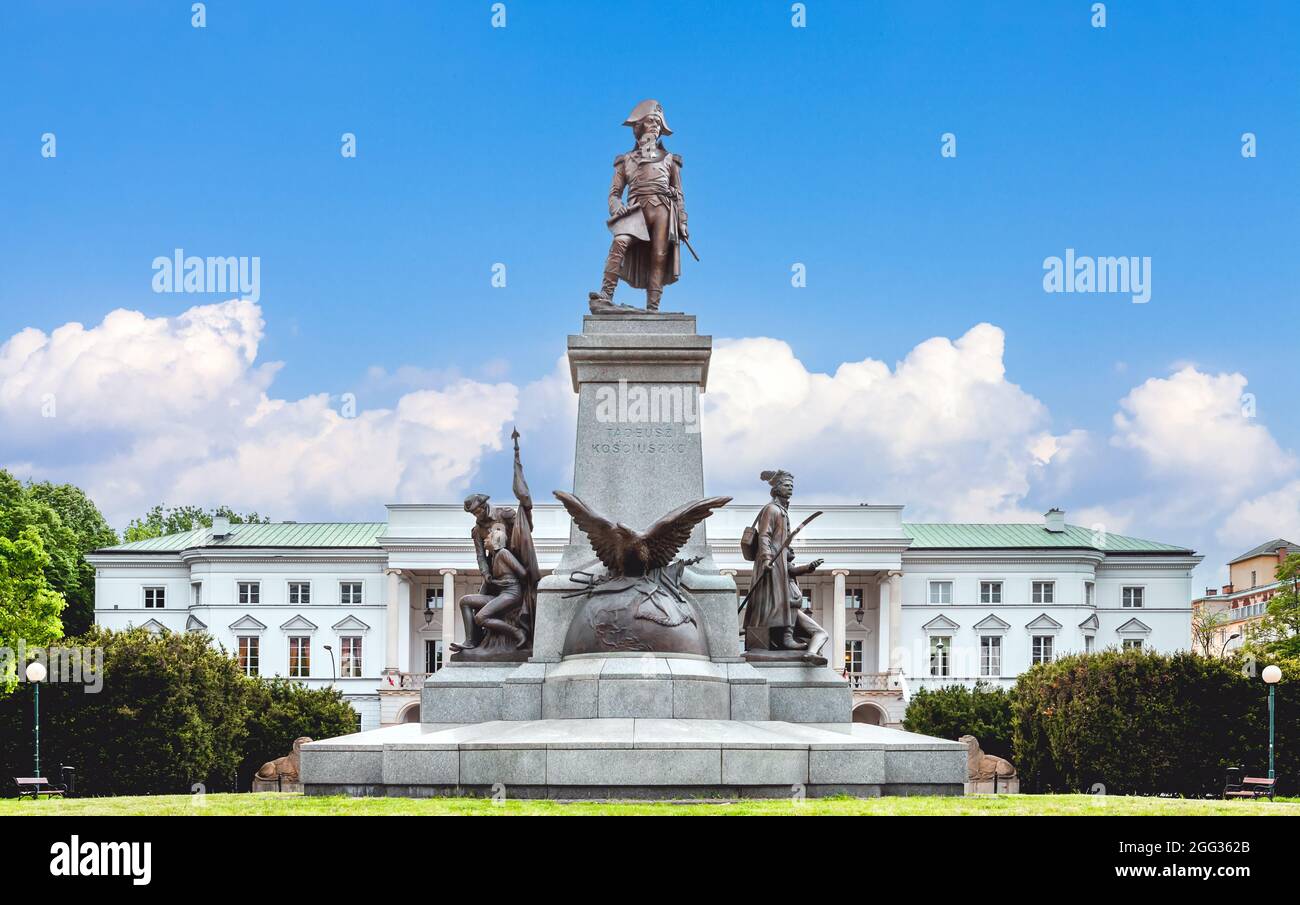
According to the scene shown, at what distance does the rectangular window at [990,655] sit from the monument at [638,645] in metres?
83.2

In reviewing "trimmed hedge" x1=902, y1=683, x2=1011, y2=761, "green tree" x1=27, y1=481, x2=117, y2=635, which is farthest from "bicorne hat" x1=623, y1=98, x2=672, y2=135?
"green tree" x1=27, y1=481, x2=117, y2=635

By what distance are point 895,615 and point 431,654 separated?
31.1m

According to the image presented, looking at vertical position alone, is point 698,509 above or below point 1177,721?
above

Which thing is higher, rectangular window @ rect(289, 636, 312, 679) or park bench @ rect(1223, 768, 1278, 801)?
park bench @ rect(1223, 768, 1278, 801)

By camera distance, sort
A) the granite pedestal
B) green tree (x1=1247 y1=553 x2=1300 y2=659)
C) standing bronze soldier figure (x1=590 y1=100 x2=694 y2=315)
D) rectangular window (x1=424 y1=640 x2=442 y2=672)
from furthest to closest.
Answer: rectangular window (x1=424 y1=640 x2=442 y2=672)
green tree (x1=1247 y1=553 x2=1300 y2=659)
standing bronze soldier figure (x1=590 y1=100 x2=694 y2=315)
the granite pedestal

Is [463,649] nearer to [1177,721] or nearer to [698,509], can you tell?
[698,509]

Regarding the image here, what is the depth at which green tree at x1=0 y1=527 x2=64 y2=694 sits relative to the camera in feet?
170

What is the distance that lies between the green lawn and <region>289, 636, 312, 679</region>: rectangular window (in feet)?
288

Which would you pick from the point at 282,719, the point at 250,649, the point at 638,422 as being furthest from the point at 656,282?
the point at 250,649

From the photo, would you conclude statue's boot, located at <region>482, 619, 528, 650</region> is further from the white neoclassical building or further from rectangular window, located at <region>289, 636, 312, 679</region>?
rectangular window, located at <region>289, 636, 312, 679</region>

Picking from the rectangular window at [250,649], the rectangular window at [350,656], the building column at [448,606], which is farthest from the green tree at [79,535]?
the building column at [448,606]

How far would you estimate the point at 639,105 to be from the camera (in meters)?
22.2

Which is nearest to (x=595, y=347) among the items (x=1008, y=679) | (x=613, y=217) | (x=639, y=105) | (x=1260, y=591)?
(x=613, y=217)

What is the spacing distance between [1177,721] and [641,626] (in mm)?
27903
